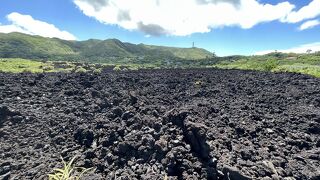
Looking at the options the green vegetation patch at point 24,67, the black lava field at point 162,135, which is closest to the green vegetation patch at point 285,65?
the black lava field at point 162,135

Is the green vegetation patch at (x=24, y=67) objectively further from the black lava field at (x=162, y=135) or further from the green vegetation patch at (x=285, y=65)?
the green vegetation patch at (x=285, y=65)

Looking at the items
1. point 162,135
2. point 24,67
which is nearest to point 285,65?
point 24,67

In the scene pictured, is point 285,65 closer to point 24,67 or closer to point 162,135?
point 24,67

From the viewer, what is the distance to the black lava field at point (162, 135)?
A: 1164 cm

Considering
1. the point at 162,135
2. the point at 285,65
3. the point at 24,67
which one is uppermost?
the point at 162,135

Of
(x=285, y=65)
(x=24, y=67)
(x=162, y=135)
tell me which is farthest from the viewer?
(x=285, y=65)

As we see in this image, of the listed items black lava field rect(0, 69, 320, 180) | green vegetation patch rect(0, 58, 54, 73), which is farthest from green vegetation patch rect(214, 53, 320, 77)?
green vegetation patch rect(0, 58, 54, 73)

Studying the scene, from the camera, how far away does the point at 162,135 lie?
13.5m

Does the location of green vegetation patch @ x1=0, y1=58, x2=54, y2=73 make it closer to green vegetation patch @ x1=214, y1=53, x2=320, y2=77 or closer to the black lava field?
the black lava field

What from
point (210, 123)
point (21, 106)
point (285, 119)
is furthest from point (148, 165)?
point (21, 106)

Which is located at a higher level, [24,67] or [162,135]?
[162,135]

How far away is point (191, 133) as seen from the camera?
1300cm

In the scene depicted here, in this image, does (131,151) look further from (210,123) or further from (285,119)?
(285,119)

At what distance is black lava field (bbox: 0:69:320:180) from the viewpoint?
11.6 metres
